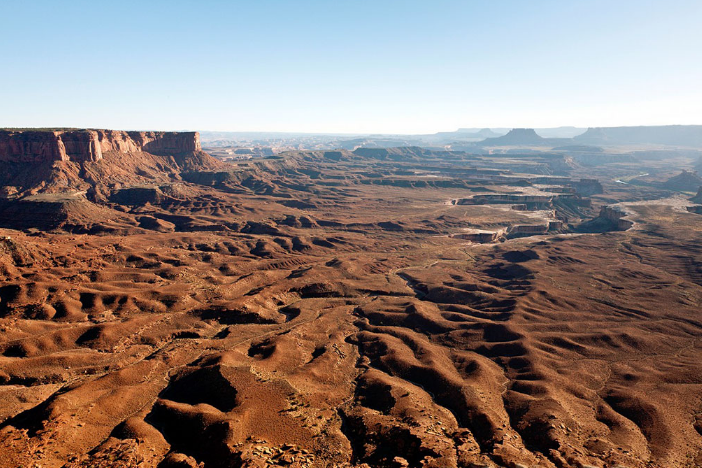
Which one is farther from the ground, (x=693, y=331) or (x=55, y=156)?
(x=55, y=156)

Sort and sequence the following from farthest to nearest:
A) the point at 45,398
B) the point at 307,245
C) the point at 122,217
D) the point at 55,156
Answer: the point at 55,156
the point at 122,217
the point at 307,245
the point at 45,398

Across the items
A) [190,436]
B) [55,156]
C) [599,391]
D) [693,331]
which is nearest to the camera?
[190,436]

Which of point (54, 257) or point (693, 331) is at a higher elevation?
point (54, 257)

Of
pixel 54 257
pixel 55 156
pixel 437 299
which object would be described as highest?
pixel 55 156

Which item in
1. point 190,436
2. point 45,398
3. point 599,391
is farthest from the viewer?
point 599,391

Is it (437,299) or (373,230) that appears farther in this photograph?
(373,230)

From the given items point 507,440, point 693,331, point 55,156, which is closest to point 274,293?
point 507,440

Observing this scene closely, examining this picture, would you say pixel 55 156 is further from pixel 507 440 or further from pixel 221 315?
pixel 507 440

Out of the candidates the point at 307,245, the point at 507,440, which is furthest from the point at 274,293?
the point at 507,440

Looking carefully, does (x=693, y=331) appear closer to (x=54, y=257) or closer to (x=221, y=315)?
(x=221, y=315)
